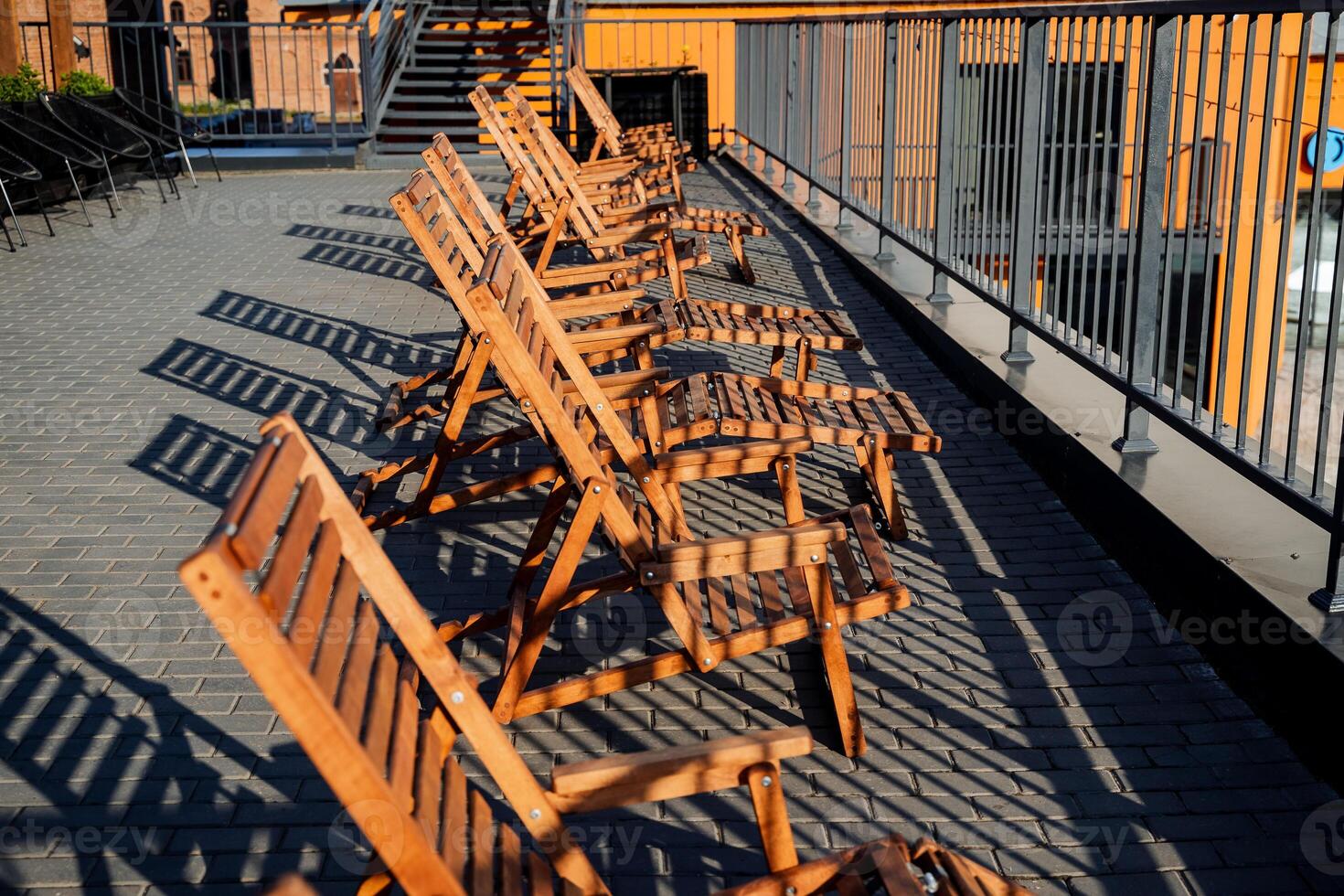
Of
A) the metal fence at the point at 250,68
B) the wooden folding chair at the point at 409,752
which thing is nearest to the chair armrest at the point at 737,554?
the wooden folding chair at the point at 409,752

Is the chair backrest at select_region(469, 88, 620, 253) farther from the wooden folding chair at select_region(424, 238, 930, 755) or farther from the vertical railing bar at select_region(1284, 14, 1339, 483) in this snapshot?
the vertical railing bar at select_region(1284, 14, 1339, 483)

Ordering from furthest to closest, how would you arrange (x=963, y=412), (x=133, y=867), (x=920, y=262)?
1. (x=920, y=262)
2. (x=963, y=412)
3. (x=133, y=867)

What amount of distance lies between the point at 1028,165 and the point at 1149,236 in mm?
1364

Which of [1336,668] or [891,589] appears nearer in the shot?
[1336,668]

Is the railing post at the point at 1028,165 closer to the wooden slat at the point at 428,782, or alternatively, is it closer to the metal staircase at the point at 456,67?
the wooden slat at the point at 428,782

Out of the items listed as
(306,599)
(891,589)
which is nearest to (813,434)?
(891,589)

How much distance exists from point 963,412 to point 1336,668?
11.0 feet

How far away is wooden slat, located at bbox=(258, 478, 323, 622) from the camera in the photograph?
6.75ft

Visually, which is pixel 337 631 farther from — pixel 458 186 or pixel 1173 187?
pixel 458 186

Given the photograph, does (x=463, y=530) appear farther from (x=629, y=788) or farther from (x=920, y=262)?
(x=920, y=262)

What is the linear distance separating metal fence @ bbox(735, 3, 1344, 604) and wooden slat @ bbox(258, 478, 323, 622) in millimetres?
2287

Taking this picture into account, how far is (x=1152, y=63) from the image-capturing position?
4820mm

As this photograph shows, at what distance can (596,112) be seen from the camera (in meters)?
13.6

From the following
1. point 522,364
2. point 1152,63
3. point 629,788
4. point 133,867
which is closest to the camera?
point 629,788
